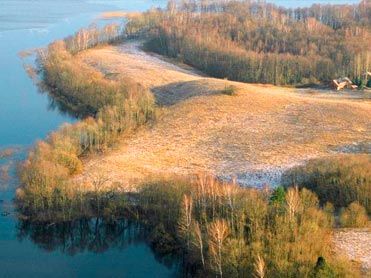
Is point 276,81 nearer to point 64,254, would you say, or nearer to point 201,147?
point 201,147

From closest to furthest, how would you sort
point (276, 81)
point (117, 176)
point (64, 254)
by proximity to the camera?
point (64, 254), point (117, 176), point (276, 81)

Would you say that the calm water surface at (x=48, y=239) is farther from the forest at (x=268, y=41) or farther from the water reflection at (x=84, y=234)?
the forest at (x=268, y=41)

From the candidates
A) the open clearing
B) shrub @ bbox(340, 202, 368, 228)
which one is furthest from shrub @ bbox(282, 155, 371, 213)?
the open clearing

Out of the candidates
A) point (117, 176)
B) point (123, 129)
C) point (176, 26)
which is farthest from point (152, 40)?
point (117, 176)

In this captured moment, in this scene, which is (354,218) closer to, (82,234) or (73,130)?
(82,234)

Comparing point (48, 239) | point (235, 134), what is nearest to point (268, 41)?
point (235, 134)

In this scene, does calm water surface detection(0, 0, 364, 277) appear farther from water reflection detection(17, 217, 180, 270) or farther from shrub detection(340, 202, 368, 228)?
A: shrub detection(340, 202, 368, 228)
